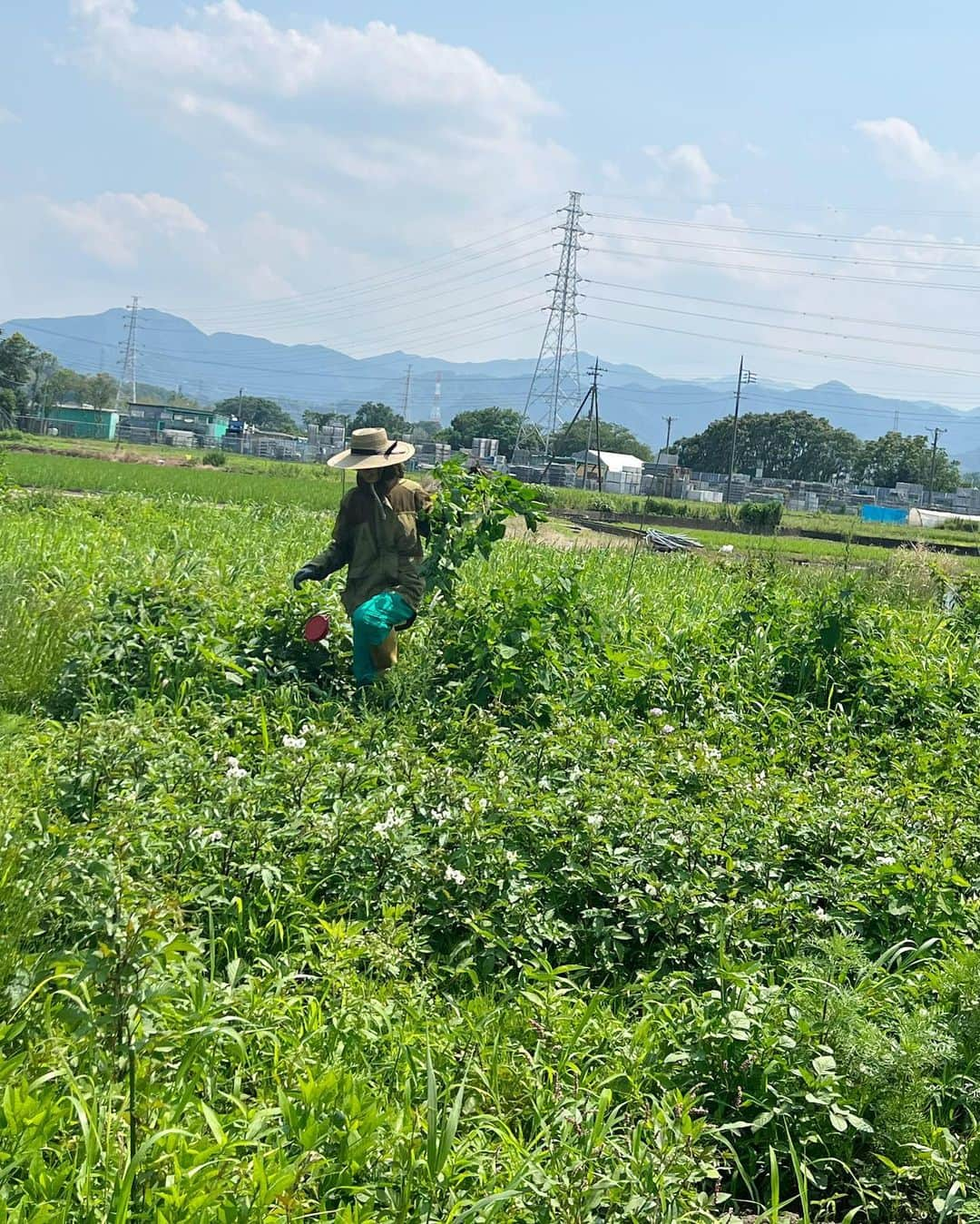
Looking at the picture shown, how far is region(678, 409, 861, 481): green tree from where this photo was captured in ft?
294

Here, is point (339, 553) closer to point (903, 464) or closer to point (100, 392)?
point (903, 464)

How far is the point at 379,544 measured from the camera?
21.5 feet

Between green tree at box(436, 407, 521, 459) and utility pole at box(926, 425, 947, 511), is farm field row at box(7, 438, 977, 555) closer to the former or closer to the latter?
utility pole at box(926, 425, 947, 511)

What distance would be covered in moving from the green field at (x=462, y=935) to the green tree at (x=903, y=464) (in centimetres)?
8232

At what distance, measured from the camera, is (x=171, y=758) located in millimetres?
4523

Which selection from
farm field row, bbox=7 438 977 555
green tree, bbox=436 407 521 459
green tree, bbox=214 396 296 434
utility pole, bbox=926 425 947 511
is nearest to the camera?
farm field row, bbox=7 438 977 555

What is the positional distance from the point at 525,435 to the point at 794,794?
68113mm

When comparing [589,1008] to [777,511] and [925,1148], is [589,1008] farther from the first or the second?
[777,511]

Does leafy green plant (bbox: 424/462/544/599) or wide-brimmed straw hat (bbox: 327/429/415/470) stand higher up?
wide-brimmed straw hat (bbox: 327/429/415/470)

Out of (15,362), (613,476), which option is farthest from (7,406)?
(613,476)

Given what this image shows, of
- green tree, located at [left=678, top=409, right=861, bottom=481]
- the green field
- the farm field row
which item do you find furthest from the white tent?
the green field

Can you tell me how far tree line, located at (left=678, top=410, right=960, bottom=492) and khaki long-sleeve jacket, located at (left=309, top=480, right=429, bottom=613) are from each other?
269ft

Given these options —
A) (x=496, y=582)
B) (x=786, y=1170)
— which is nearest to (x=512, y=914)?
(x=786, y=1170)

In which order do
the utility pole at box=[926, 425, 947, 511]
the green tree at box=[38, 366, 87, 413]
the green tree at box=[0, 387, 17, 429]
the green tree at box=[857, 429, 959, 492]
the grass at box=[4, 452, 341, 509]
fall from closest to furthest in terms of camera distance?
1. the grass at box=[4, 452, 341, 509]
2. the green tree at box=[0, 387, 17, 429]
3. the utility pole at box=[926, 425, 947, 511]
4. the green tree at box=[857, 429, 959, 492]
5. the green tree at box=[38, 366, 87, 413]
